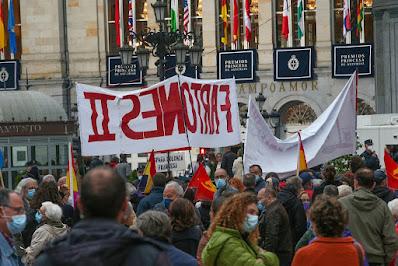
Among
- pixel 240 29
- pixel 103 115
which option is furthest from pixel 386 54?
pixel 240 29

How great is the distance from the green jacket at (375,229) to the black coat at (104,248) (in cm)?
522

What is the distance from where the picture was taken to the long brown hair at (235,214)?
32.1ft

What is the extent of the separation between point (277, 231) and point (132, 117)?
18.3ft

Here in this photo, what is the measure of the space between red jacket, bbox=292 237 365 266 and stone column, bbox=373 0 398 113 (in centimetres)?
2167

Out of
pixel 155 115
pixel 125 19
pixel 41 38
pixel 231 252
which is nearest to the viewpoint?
pixel 231 252

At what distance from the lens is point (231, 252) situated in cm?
969

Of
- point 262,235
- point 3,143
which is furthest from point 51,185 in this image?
point 3,143

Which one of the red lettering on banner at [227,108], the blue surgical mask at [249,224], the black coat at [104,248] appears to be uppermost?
the red lettering on banner at [227,108]

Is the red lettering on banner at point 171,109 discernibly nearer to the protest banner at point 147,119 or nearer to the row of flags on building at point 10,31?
the protest banner at point 147,119

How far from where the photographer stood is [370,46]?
141 ft

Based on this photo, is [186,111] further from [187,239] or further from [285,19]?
[285,19]

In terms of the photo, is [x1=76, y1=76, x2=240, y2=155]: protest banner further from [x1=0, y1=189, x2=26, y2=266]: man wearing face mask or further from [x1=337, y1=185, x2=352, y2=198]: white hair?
[x1=0, y1=189, x2=26, y2=266]: man wearing face mask

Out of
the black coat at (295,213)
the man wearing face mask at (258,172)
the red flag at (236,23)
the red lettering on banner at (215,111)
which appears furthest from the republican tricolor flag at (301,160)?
the red flag at (236,23)

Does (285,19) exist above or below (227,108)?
above
